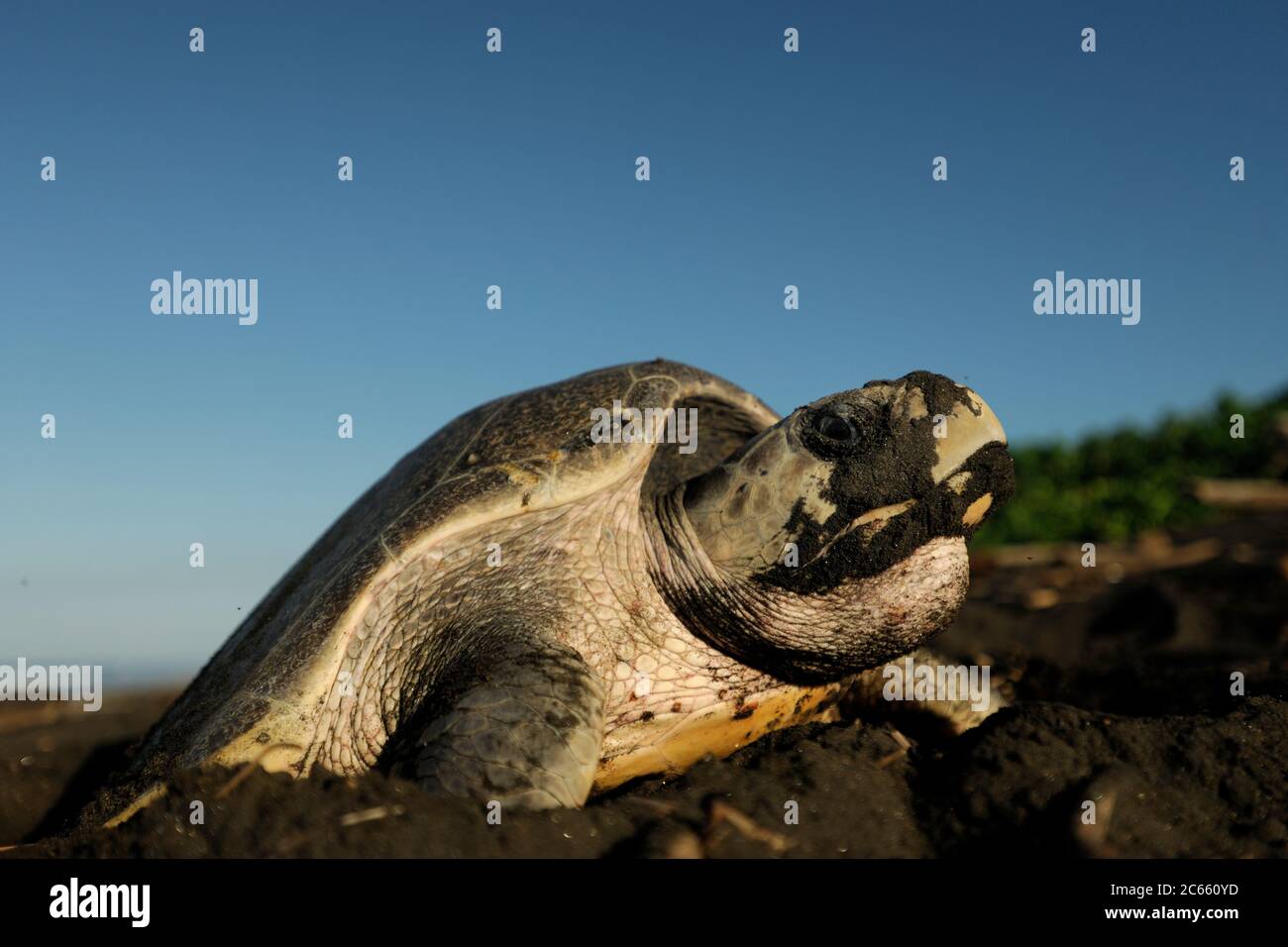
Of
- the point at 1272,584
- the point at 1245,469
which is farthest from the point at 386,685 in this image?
the point at 1245,469

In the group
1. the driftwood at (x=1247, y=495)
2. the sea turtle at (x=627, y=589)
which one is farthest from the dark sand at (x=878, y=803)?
the driftwood at (x=1247, y=495)

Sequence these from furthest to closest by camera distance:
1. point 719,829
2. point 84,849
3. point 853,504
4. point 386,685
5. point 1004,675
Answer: point 1004,675 < point 386,685 < point 853,504 < point 84,849 < point 719,829

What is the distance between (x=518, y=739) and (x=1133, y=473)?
20.9 metres

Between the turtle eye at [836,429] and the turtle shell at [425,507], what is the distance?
2.51 ft

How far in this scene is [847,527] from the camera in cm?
305

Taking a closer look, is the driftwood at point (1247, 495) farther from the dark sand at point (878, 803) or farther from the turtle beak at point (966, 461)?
the turtle beak at point (966, 461)

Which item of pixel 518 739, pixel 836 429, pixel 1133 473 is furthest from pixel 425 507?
pixel 1133 473

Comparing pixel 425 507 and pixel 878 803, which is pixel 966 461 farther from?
pixel 425 507

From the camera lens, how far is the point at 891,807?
250 centimetres

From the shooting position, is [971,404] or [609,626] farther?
[609,626]

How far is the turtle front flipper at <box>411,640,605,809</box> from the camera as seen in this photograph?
2338 mm

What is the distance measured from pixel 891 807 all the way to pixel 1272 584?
6.38m
